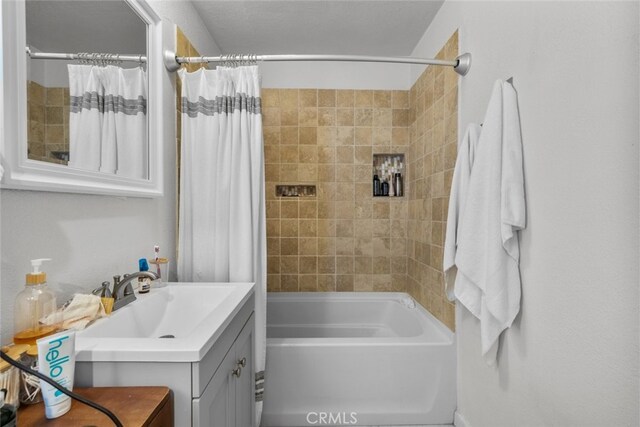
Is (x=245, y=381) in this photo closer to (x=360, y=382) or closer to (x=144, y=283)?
(x=144, y=283)

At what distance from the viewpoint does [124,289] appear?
1090mm

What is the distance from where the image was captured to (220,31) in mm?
2158

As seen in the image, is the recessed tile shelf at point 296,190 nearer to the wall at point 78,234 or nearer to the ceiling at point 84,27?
the wall at point 78,234

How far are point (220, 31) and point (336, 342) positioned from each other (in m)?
2.22

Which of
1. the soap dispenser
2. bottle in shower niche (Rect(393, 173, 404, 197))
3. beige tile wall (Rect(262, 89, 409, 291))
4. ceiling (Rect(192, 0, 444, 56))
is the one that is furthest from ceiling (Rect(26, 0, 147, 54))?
bottle in shower niche (Rect(393, 173, 404, 197))

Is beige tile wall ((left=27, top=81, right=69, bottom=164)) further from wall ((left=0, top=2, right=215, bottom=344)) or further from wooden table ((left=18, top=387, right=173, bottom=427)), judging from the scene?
wooden table ((left=18, top=387, right=173, bottom=427))

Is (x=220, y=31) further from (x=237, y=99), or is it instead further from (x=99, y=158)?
(x=99, y=158)

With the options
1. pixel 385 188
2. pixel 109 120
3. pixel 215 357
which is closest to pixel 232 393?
pixel 215 357

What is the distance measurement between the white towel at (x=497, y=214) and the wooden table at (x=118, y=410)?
1114 millimetres

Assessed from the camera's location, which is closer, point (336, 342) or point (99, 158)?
point (99, 158)

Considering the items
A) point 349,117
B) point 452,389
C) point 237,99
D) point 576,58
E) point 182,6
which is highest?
point 182,6

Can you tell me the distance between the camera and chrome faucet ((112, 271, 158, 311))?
3.40ft

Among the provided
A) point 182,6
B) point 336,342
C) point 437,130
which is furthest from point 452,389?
point 182,6

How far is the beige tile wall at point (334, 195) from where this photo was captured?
2.54 metres
